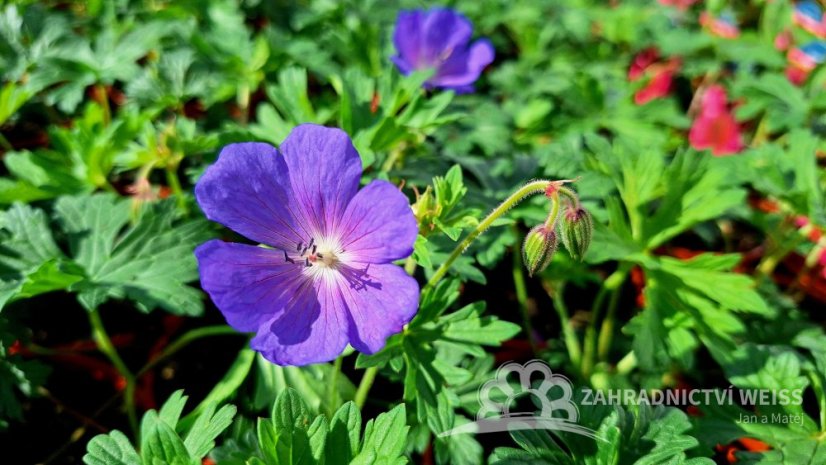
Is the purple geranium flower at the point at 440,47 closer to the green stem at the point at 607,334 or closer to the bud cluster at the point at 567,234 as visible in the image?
the green stem at the point at 607,334

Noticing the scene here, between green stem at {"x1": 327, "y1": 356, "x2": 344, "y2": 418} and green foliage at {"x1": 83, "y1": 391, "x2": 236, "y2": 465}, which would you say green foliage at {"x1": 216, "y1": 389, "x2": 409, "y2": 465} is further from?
green stem at {"x1": 327, "y1": 356, "x2": 344, "y2": 418}

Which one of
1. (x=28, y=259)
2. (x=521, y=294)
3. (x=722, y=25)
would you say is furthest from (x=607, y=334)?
(x=722, y=25)

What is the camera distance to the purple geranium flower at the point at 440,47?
2.16 m

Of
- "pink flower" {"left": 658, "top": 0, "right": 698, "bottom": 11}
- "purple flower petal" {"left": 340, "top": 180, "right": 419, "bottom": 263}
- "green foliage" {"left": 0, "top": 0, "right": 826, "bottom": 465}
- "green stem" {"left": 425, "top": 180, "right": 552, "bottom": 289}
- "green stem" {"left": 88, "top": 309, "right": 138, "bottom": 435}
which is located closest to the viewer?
"purple flower petal" {"left": 340, "top": 180, "right": 419, "bottom": 263}

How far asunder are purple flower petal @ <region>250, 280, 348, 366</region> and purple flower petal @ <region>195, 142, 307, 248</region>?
135 mm

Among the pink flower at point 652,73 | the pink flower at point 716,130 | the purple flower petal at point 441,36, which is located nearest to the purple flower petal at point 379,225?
the purple flower petal at point 441,36

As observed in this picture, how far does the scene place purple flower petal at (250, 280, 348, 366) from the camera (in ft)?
3.58

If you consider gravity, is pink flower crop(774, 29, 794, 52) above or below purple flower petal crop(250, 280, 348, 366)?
above

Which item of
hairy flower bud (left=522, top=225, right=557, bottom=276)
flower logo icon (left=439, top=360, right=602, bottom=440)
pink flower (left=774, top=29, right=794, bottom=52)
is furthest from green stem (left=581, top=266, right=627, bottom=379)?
pink flower (left=774, top=29, right=794, bottom=52)

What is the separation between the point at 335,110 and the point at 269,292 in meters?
0.86

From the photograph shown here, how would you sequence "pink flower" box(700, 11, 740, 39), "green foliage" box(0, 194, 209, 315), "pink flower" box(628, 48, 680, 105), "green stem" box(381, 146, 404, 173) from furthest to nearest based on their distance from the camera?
1. "pink flower" box(700, 11, 740, 39)
2. "pink flower" box(628, 48, 680, 105)
3. "green stem" box(381, 146, 404, 173)
4. "green foliage" box(0, 194, 209, 315)

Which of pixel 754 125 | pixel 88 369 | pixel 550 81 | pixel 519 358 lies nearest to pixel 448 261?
pixel 519 358

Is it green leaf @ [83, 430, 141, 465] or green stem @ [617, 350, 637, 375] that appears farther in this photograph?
green stem @ [617, 350, 637, 375]

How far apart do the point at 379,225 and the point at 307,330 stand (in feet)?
0.75
